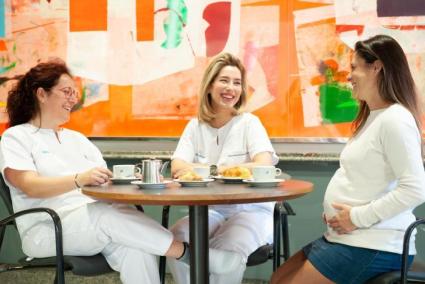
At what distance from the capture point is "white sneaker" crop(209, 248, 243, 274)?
2.13 meters

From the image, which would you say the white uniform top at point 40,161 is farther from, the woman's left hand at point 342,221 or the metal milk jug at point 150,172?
the woman's left hand at point 342,221

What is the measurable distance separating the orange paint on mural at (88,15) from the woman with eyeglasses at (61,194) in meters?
0.99

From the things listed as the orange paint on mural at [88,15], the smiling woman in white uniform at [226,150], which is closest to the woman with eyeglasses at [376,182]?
the smiling woman in white uniform at [226,150]

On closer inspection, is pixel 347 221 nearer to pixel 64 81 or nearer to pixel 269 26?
pixel 64 81

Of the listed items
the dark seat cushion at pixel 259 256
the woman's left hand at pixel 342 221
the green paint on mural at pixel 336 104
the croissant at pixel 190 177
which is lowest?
the dark seat cushion at pixel 259 256

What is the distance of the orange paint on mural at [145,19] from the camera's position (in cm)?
335

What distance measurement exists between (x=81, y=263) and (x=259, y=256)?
71 cm

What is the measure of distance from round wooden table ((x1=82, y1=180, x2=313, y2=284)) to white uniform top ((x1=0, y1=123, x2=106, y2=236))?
40 centimetres

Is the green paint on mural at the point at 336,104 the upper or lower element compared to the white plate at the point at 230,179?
upper

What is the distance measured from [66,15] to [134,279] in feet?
6.58

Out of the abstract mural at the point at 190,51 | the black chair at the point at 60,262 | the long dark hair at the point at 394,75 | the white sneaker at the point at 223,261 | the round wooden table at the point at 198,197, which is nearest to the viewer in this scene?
the round wooden table at the point at 198,197

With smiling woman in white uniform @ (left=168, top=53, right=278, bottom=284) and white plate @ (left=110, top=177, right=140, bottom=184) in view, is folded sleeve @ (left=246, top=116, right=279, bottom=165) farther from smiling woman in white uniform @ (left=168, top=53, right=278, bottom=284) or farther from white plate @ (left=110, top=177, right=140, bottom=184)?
white plate @ (left=110, top=177, right=140, bottom=184)

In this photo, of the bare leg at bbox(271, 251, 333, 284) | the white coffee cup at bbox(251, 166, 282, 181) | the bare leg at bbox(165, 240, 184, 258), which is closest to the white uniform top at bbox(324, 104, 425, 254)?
the bare leg at bbox(271, 251, 333, 284)

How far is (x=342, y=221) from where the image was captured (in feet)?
6.09
